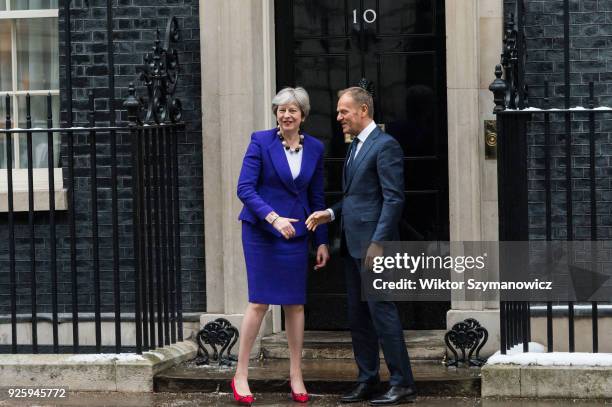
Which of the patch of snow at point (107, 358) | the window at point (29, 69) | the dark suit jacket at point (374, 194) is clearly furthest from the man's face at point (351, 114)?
the window at point (29, 69)

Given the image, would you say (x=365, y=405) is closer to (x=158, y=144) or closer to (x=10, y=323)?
(x=158, y=144)

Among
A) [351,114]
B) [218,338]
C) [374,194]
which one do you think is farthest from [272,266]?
[218,338]

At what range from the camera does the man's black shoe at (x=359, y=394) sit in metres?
7.98

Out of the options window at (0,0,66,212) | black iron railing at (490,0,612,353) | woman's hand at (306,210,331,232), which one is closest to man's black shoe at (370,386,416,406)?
black iron railing at (490,0,612,353)

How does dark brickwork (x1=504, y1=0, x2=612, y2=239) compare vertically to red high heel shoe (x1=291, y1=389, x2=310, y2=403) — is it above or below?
above

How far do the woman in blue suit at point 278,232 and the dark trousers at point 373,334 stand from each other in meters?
0.27

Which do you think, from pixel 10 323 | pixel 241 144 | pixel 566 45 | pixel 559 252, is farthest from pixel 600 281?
pixel 10 323

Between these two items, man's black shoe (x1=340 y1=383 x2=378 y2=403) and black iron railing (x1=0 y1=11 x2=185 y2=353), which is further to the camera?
black iron railing (x1=0 y1=11 x2=185 y2=353)

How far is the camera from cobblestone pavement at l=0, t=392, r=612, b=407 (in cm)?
791

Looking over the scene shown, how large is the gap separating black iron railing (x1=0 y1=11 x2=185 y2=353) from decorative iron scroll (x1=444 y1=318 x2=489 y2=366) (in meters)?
1.89

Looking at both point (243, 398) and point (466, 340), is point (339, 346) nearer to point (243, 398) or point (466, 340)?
point (466, 340)

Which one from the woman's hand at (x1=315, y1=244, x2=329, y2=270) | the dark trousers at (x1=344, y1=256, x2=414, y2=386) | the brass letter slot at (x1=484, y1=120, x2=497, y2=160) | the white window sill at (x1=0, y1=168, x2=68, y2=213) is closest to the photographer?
the dark trousers at (x1=344, y1=256, x2=414, y2=386)

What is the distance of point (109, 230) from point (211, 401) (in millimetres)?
1867

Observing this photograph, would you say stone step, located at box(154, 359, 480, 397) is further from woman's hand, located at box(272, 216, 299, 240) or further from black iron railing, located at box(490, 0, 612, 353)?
woman's hand, located at box(272, 216, 299, 240)
